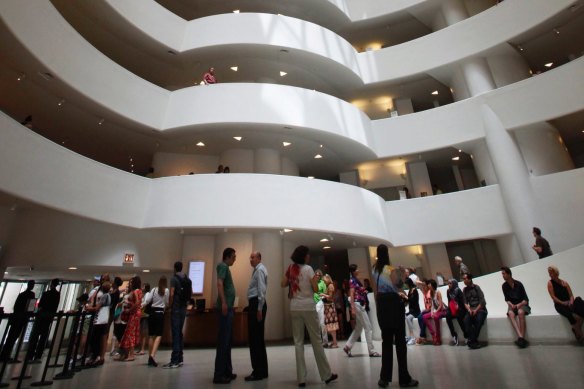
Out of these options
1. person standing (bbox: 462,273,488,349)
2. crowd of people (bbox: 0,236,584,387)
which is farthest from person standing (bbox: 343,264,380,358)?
person standing (bbox: 462,273,488,349)

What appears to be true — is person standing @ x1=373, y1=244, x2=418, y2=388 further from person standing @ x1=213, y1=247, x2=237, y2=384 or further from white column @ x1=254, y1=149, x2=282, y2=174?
white column @ x1=254, y1=149, x2=282, y2=174

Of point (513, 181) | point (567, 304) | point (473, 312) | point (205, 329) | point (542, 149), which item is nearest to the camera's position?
point (567, 304)

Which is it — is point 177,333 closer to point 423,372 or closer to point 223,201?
point 423,372

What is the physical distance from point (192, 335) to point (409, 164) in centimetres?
1242

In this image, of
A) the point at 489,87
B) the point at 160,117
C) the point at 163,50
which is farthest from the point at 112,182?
the point at 489,87

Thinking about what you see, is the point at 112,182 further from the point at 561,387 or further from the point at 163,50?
the point at 561,387

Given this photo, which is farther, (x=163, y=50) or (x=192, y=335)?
(x=163, y=50)

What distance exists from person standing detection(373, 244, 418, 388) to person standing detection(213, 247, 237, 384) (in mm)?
2176

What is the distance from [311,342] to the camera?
427cm

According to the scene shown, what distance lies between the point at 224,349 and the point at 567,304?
6.55 metres

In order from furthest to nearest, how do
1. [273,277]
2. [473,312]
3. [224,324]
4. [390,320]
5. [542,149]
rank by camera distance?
[542,149] → [273,277] → [473,312] → [224,324] → [390,320]

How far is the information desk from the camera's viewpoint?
11078 millimetres

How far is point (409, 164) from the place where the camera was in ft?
54.1

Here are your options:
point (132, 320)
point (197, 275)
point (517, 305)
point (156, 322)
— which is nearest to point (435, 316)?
point (517, 305)
